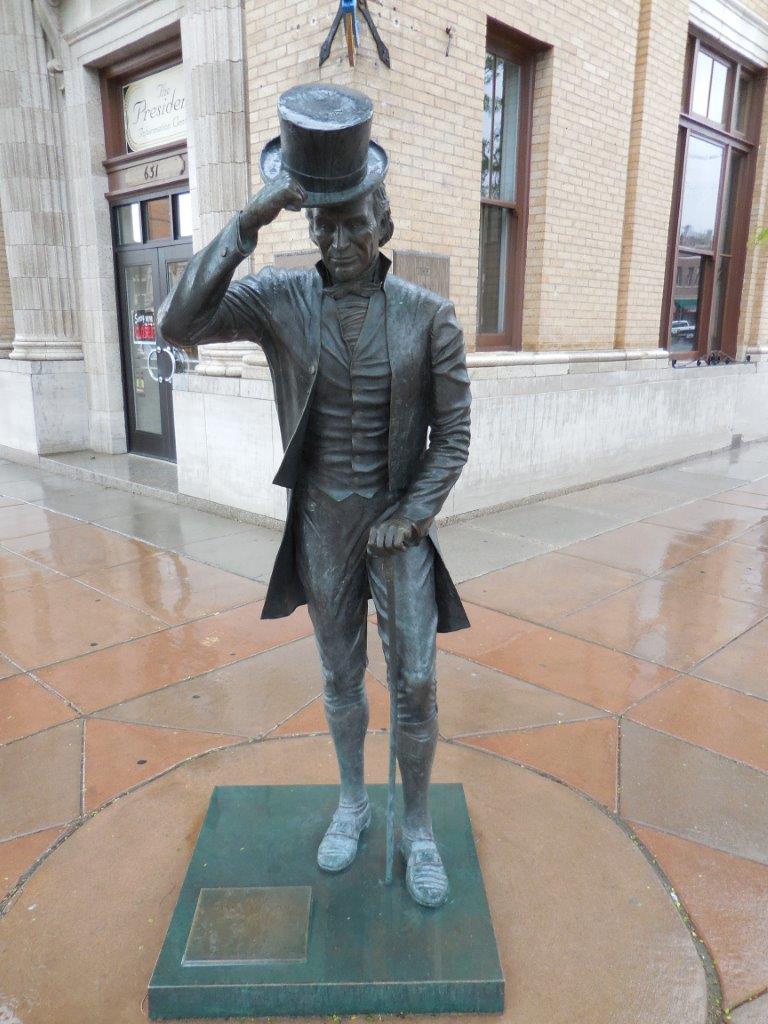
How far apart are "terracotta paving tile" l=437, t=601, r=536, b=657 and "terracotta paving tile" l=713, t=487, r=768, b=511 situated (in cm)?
425

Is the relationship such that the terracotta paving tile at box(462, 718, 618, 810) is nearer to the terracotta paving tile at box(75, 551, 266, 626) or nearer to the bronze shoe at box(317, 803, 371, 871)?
the bronze shoe at box(317, 803, 371, 871)

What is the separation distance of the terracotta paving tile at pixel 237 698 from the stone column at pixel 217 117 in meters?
3.38

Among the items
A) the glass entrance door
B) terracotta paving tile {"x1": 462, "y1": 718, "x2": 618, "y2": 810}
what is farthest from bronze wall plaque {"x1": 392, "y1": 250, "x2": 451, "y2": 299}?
terracotta paving tile {"x1": 462, "y1": 718, "x2": 618, "y2": 810}

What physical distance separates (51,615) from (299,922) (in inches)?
127

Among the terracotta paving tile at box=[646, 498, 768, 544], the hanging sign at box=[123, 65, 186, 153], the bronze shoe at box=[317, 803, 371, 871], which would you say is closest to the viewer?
the bronze shoe at box=[317, 803, 371, 871]

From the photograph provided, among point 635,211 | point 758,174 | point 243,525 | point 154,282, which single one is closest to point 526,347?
point 635,211

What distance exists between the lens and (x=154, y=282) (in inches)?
354

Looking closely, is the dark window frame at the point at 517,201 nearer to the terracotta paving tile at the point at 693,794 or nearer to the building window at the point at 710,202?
the building window at the point at 710,202

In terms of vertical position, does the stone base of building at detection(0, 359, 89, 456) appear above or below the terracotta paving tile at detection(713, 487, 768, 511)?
above

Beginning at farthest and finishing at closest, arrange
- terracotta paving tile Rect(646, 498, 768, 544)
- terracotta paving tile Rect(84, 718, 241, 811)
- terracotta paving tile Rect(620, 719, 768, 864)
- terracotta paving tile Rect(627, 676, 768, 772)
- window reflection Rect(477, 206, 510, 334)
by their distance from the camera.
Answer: window reflection Rect(477, 206, 510, 334) < terracotta paving tile Rect(646, 498, 768, 544) < terracotta paving tile Rect(627, 676, 768, 772) < terracotta paving tile Rect(84, 718, 241, 811) < terracotta paving tile Rect(620, 719, 768, 864)

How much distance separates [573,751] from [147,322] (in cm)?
760

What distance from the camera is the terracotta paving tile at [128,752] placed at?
3.23m

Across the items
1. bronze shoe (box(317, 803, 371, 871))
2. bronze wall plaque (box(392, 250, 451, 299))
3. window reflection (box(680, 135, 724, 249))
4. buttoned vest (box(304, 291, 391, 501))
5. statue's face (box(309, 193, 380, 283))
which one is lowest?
bronze shoe (box(317, 803, 371, 871))

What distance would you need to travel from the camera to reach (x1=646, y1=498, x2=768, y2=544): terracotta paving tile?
23.1ft
